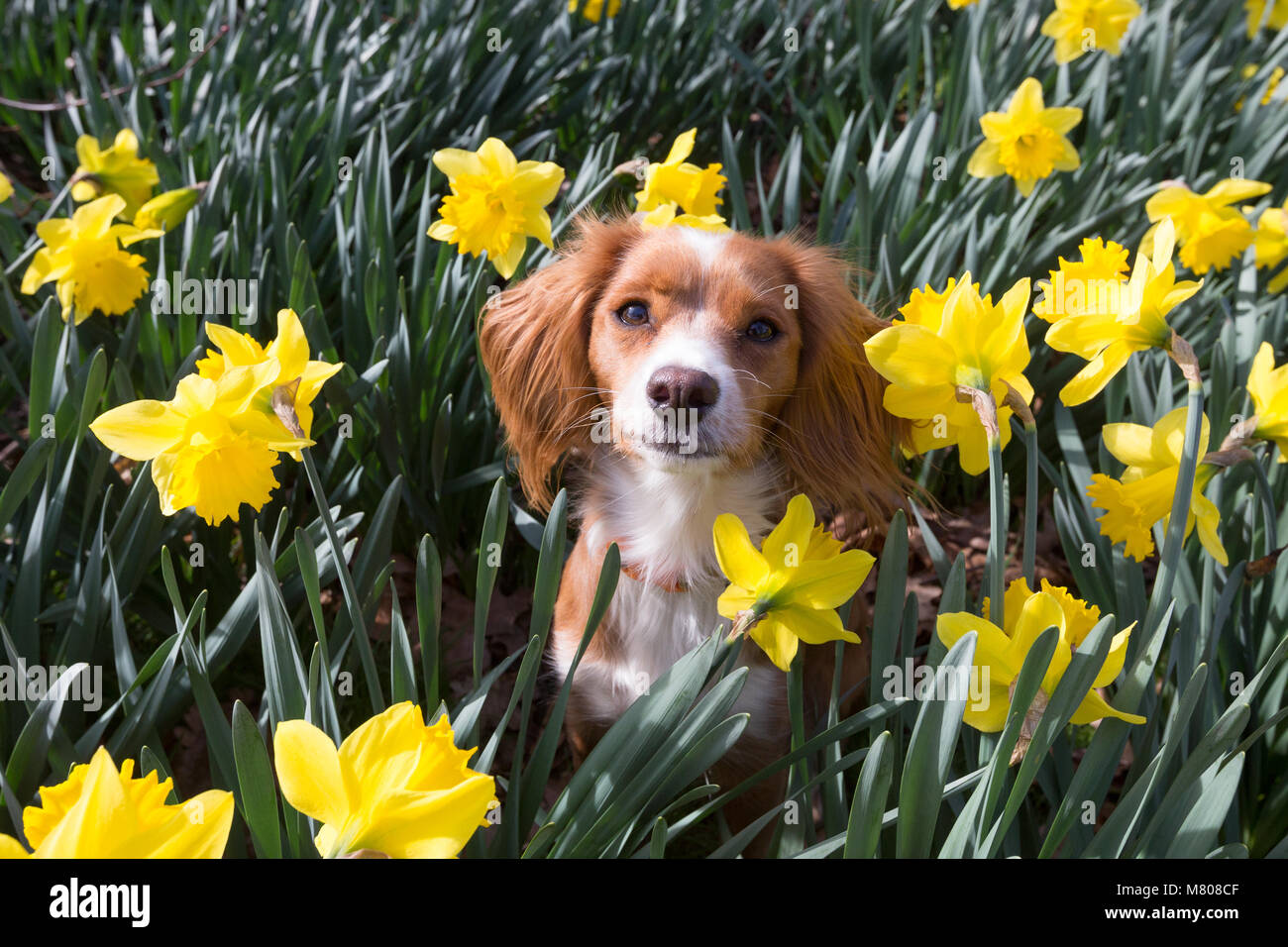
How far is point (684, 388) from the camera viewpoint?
126 cm

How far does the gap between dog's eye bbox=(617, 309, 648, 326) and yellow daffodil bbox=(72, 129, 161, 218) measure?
1.23 metres

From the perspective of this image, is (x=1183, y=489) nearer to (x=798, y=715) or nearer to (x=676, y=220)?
(x=798, y=715)

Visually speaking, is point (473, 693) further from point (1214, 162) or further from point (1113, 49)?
point (1214, 162)

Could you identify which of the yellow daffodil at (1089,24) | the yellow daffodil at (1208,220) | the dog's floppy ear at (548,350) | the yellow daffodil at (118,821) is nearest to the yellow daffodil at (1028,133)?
the yellow daffodil at (1208,220)

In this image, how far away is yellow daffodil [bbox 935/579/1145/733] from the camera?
3.17 feet

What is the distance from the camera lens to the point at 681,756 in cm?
104

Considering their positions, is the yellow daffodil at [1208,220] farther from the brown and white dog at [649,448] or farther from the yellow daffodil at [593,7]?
the yellow daffodil at [593,7]

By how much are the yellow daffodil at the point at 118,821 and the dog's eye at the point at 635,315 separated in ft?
3.02

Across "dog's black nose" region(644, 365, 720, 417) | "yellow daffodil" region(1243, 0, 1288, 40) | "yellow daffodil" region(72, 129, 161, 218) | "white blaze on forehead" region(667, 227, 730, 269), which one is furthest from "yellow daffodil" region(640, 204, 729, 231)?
"yellow daffodil" region(1243, 0, 1288, 40)

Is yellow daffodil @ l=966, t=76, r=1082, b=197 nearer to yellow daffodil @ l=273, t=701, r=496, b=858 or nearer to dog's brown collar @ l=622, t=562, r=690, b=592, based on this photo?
dog's brown collar @ l=622, t=562, r=690, b=592

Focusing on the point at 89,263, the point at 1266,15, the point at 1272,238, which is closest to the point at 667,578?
the point at 89,263

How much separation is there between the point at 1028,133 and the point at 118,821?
6.63ft

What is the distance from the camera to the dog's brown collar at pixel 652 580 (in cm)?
154
